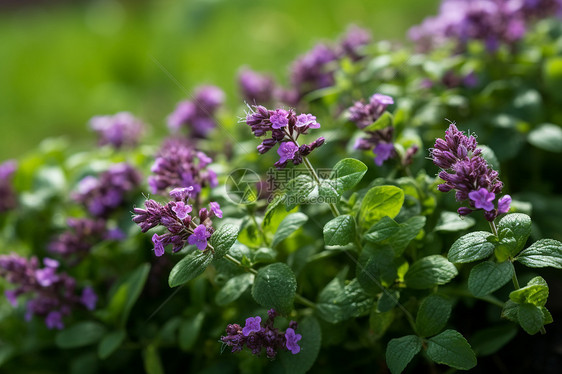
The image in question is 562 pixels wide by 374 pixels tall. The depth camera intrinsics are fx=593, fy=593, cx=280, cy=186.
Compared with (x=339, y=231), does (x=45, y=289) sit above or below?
above

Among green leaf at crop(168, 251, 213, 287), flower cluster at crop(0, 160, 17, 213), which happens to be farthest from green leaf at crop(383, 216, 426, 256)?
flower cluster at crop(0, 160, 17, 213)

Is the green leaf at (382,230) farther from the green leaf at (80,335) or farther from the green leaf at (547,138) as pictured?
the green leaf at (80,335)

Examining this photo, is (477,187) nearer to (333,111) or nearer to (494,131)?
(494,131)

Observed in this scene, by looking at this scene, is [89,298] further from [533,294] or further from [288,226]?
[533,294]

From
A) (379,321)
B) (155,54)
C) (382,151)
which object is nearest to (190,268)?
(379,321)

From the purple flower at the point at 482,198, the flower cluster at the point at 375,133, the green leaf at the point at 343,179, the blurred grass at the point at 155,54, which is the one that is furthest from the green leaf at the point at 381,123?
the blurred grass at the point at 155,54

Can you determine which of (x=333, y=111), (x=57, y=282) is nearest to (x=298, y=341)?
(x=57, y=282)
